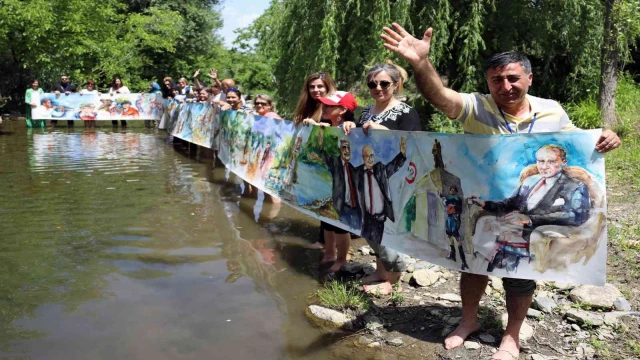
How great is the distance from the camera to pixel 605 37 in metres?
9.97

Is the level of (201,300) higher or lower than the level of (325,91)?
lower

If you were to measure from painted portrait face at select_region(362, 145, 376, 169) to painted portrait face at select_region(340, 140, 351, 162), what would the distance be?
10.8 inches

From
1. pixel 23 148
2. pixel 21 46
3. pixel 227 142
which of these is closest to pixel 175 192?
pixel 227 142

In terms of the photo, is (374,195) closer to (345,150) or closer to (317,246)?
(345,150)

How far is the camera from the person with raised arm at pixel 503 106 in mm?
2969

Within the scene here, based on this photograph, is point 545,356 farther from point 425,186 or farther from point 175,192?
point 175,192

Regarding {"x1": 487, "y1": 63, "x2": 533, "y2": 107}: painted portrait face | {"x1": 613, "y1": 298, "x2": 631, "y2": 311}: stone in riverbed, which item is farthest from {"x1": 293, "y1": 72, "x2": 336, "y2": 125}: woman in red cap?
{"x1": 613, "y1": 298, "x2": 631, "y2": 311}: stone in riverbed

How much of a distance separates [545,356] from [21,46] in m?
24.5

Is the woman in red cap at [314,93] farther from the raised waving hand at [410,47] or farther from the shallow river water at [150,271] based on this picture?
the raised waving hand at [410,47]

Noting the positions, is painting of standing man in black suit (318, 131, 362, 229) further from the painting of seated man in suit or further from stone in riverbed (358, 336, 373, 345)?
the painting of seated man in suit

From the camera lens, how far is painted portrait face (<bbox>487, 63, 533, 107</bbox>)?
3.10 meters

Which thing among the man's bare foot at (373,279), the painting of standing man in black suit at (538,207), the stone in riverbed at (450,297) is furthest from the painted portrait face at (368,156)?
the painting of standing man in black suit at (538,207)

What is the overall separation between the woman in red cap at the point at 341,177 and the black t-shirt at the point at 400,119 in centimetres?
52

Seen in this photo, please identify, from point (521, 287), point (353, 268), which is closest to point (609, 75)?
point (353, 268)
